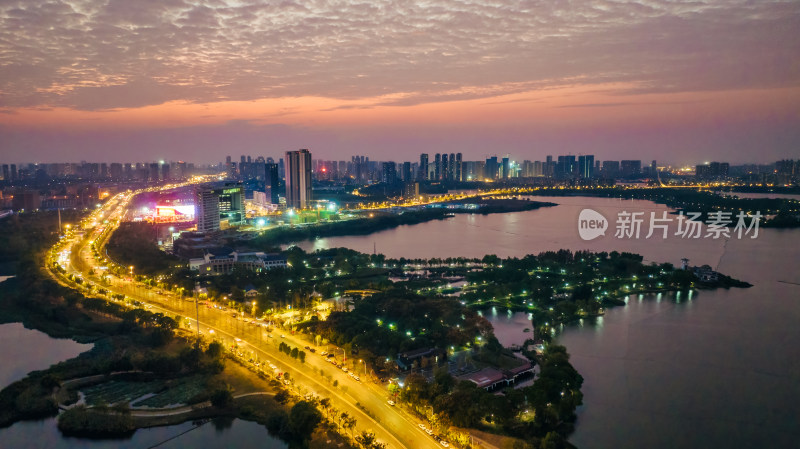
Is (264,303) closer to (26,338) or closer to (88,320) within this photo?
(88,320)

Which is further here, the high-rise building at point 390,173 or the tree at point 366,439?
the high-rise building at point 390,173

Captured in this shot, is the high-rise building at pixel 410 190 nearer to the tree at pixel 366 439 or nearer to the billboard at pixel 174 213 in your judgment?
the billboard at pixel 174 213

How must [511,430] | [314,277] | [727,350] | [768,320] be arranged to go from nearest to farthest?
[511,430] < [727,350] < [768,320] < [314,277]

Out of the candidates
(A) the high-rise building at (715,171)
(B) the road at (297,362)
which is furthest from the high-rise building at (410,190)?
(A) the high-rise building at (715,171)

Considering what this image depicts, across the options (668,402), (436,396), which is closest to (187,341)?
(436,396)

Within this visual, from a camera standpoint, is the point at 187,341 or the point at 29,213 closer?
the point at 187,341

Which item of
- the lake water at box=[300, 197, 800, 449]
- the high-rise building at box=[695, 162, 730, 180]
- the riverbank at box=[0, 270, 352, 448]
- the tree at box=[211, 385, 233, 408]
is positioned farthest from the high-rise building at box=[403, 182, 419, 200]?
the tree at box=[211, 385, 233, 408]

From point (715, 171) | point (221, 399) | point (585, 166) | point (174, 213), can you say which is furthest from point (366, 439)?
point (585, 166)
